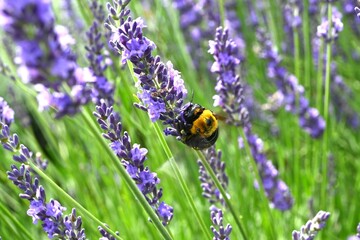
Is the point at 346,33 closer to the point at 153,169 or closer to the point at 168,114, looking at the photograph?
A: the point at 153,169

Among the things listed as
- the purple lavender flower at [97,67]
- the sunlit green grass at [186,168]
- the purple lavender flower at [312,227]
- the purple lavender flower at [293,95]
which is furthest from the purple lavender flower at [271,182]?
the purple lavender flower at [312,227]

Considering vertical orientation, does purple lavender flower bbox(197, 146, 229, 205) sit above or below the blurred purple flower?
above

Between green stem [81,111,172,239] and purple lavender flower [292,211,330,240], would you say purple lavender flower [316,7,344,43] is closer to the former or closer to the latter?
purple lavender flower [292,211,330,240]

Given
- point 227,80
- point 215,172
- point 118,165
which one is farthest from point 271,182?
point 118,165

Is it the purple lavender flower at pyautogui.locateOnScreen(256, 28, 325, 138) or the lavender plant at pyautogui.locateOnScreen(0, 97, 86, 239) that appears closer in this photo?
the lavender plant at pyautogui.locateOnScreen(0, 97, 86, 239)

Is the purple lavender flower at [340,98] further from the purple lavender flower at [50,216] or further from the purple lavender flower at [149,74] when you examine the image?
the purple lavender flower at [50,216]

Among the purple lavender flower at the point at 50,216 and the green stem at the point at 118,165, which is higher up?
the purple lavender flower at the point at 50,216

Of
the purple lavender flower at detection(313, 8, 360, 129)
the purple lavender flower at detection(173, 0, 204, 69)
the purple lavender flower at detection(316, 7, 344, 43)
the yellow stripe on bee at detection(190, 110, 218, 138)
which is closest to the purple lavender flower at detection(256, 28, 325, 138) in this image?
the purple lavender flower at detection(316, 7, 344, 43)

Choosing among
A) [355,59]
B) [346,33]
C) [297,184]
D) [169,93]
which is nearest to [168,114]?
[169,93]
